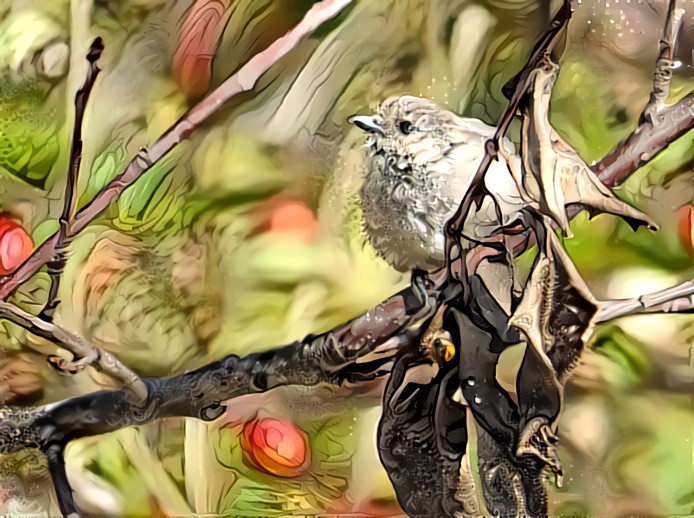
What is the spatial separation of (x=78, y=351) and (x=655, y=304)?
1.99 ft

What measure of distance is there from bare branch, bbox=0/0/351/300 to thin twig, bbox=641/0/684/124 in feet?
1.06

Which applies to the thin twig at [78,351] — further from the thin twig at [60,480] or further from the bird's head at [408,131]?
the bird's head at [408,131]

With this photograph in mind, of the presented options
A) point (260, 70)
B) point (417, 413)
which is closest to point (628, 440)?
point (417, 413)

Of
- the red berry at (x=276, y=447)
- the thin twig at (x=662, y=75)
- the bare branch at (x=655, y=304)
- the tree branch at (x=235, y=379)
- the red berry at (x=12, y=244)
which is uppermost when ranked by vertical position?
the thin twig at (x=662, y=75)

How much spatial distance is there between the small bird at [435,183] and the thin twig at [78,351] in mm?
300

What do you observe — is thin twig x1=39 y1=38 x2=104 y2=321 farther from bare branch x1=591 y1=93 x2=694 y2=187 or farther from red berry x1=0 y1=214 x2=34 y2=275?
bare branch x1=591 y1=93 x2=694 y2=187

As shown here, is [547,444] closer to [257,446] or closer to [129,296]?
[257,446]

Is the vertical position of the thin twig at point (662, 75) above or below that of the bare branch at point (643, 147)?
above

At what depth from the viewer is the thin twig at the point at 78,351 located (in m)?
0.67

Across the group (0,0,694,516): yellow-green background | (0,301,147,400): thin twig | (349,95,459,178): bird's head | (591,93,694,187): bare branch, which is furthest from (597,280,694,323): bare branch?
(0,301,147,400): thin twig

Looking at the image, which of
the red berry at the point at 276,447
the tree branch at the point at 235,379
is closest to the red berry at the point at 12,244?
the tree branch at the point at 235,379

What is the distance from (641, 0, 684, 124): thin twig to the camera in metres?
0.63

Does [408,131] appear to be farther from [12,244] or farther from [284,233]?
[12,244]

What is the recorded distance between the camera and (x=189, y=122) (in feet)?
2.20
